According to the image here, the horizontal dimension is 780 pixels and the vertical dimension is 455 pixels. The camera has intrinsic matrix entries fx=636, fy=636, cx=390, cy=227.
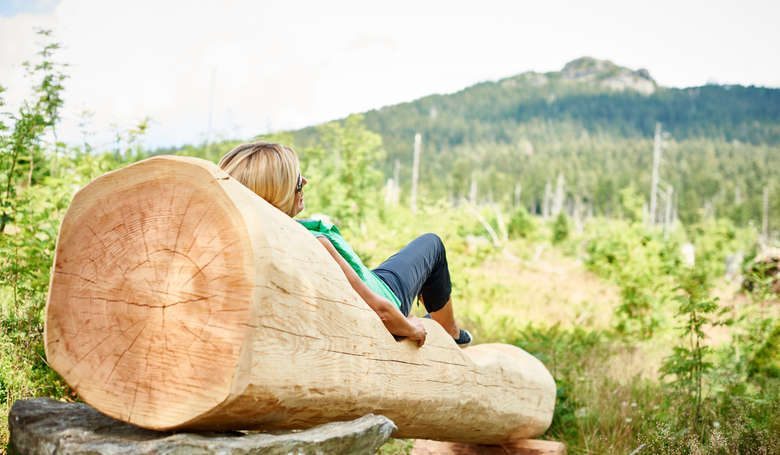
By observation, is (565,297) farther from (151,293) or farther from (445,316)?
(151,293)

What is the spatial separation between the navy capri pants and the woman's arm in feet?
1.50

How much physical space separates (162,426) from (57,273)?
56 centimetres

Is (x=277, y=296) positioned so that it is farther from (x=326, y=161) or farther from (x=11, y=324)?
(x=326, y=161)

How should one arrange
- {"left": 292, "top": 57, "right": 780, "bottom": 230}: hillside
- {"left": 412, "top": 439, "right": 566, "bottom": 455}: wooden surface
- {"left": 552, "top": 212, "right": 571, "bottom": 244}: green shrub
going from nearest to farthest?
1. {"left": 412, "top": 439, "right": 566, "bottom": 455}: wooden surface
2. {"left": 552, "top": 212, "right": 571, "bottom": 244}: green shrub
3. {"left": 292, "top": 57, "right": 780, "bottom": 230}: hillside

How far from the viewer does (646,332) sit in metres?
8.16

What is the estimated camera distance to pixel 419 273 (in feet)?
10.0

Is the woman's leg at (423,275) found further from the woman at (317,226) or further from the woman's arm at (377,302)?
the woman's arm at (377,302)

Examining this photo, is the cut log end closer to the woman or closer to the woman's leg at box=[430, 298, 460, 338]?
the woman

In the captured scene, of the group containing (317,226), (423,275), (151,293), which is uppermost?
(317,226)

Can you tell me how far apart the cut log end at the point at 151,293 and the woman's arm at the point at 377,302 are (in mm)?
582

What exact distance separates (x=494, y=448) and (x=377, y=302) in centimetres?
201

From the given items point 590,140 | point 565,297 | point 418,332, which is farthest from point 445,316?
point 590,140

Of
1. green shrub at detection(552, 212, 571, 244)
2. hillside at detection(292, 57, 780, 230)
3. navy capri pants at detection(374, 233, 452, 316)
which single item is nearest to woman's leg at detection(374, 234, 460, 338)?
navy capri pants at detection(374, 233, 452, 316)

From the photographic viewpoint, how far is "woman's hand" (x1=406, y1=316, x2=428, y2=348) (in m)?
2.43
